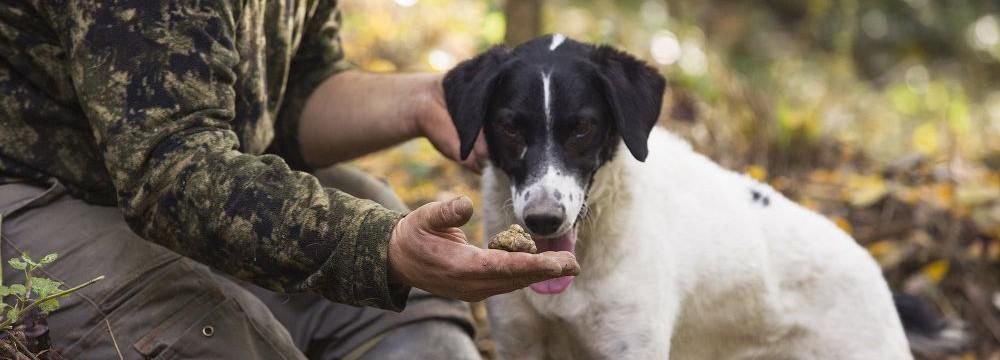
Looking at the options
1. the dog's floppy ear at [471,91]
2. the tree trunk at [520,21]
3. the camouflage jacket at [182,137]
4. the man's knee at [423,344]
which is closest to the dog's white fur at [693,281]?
the man's knee at [423,344]

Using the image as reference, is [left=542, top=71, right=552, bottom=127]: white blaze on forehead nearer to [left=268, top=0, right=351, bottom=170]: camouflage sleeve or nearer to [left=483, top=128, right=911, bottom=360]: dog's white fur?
[left=483, top=128, right=911, bottom=360]: dog's white fur

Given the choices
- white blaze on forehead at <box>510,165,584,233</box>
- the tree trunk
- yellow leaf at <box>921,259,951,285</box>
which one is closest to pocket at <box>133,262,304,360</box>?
white blaze on forehead at <box>510,165,584,233</box>

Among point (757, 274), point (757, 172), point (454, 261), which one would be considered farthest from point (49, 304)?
point (757, 172)

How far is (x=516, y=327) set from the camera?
A: 10.7ft

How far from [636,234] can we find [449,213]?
117 centimetres

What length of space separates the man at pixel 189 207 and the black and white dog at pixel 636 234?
327mm

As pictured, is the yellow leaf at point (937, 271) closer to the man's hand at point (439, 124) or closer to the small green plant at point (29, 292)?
the man's hand at point (439, 124)

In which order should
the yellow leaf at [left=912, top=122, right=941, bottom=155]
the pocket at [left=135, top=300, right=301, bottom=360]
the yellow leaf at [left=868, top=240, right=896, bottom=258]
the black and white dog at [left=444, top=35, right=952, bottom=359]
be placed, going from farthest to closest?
the yellow leaf at [left=912, top=122, right=941, bottom=155]
the yellow leaf at [left=868, top=240, right=896, bottom=258]
the black and white dog at [left=444, top=35, right=952, bottom=359]
the pocket at [left=135, top=300, right=301, bottom=360]

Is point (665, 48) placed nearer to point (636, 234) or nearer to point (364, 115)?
point (364, 115)

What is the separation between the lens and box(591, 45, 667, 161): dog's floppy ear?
296 centimetres

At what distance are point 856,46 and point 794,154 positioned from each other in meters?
5.49

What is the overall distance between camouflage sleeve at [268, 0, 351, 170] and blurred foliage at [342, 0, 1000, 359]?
1484mm

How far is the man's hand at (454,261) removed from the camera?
7.14 ft

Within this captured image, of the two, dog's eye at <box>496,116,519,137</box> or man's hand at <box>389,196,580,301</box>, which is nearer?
man's hand at <box>389,196,580,301</box>
